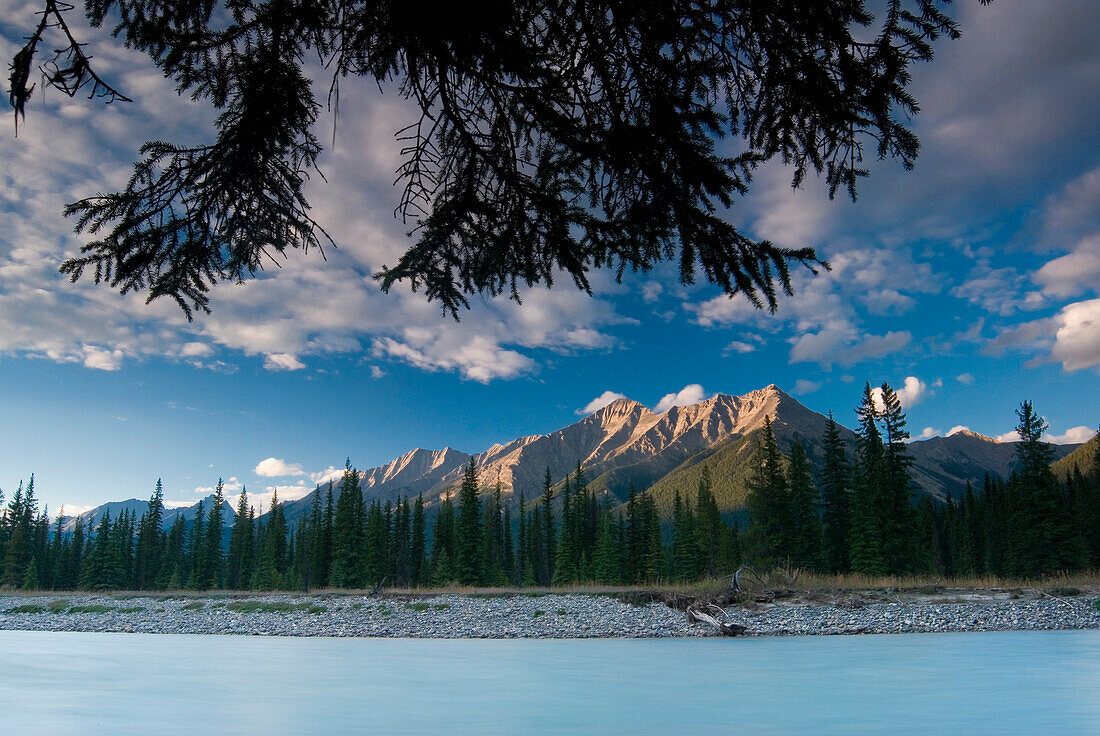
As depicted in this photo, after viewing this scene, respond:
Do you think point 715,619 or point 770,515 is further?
point 770,515

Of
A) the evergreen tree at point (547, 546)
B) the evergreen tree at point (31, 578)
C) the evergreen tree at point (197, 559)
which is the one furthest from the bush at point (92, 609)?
the evergreen tree at point (31, 578)

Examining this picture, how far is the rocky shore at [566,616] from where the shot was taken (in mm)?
18250

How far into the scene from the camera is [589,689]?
8719 millimetres

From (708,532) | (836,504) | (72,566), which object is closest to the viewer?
(836,504)

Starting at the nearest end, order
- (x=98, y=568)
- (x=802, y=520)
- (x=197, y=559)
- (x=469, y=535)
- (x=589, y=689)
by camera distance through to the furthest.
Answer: (x=589, y=689), (x=802, y=520), (x=469, y=535), (x=98, y=568), (x=197, y=559)

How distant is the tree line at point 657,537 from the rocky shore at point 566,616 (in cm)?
792

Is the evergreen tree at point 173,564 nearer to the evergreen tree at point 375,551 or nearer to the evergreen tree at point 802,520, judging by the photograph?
the evergreen tree at point 375,551

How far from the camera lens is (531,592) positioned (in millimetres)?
28047

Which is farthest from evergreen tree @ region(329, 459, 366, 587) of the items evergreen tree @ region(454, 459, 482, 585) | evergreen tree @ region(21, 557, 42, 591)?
evergreen tree @ region(21, 557, 42, 591)

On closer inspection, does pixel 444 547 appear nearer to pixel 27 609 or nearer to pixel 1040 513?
pixel 27 609

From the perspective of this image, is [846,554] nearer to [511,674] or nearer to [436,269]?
[511,674]

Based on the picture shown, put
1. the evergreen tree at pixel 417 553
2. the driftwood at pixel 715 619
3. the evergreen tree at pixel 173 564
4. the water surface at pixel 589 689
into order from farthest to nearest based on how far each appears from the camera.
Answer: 1. the evergreen tree at pixel 173 564
2. the evergreen tree at pixel 417 553
3. the driftwood at pixel 715 619
4. the water surface at pixel 589 689

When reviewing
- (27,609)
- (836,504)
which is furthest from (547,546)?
(27,609)

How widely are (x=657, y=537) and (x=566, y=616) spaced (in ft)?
136
